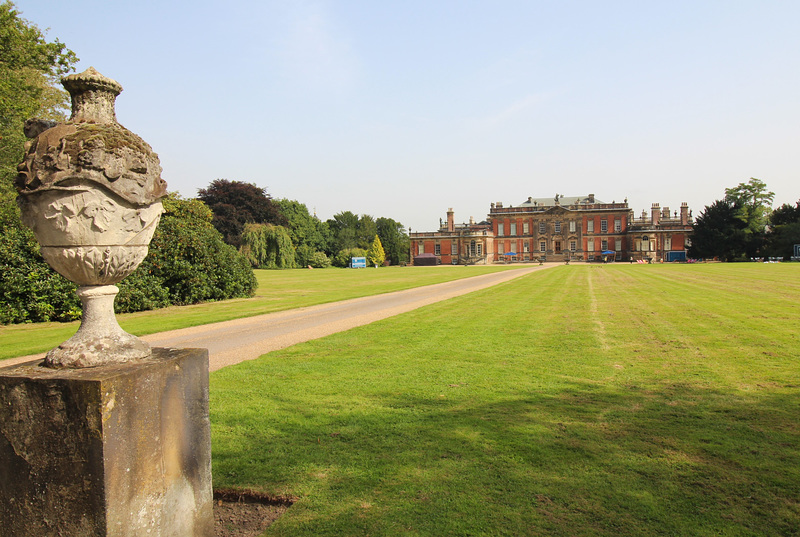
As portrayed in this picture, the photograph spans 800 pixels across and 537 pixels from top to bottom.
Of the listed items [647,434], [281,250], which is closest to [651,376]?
[647,434]

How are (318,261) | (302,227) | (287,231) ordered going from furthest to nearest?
(302,227), (318,261), (287,231)

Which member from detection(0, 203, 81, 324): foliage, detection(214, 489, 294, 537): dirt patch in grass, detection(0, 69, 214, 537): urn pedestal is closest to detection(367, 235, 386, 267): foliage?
detection(0, 203, 81, 324): foliage

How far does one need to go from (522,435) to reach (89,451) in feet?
11.9

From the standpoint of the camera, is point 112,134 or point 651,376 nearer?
point 112,134

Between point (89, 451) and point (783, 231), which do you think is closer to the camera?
point (89, 451)

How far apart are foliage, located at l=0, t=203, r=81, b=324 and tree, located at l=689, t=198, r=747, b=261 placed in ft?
242

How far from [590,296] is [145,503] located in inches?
713

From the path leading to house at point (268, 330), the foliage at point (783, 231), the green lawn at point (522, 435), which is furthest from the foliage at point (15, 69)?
the foliage at point (783, 231)

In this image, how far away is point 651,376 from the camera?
22.9 feet

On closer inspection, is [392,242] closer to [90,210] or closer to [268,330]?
[268,330]

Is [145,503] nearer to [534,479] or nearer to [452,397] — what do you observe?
[534,479]

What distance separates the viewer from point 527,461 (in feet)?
14.1

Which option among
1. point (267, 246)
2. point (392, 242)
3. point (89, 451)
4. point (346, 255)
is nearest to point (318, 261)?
point (346, 255)

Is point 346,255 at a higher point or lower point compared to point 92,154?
lower
